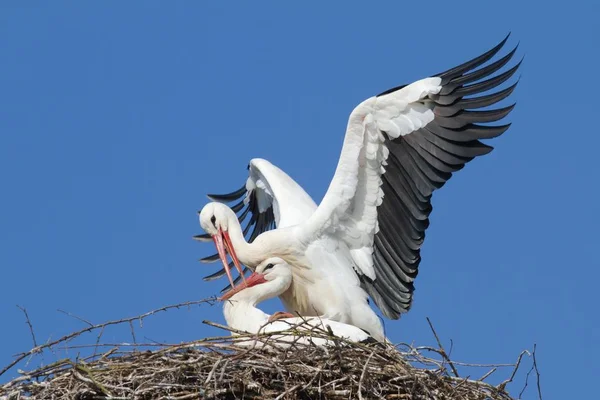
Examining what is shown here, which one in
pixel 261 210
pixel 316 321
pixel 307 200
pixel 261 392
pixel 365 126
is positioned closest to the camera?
pixel 261 392

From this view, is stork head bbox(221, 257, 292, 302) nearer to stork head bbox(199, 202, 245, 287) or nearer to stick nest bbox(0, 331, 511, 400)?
stork head bbox(199, 202, 245, 287)

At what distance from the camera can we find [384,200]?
37.7ft

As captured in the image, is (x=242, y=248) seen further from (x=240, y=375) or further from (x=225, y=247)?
(x=240, y=375)

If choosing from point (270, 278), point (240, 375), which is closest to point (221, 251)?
point (270, 278)

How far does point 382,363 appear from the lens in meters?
9.27

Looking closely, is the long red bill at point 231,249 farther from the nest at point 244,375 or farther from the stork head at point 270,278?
the nest at point 244,375

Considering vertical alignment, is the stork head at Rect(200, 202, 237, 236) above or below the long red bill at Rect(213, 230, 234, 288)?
above

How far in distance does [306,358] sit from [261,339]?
0.35 meters

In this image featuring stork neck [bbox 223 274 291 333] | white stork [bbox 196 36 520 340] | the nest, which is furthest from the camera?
white stork [bbox 196 36 520 340]

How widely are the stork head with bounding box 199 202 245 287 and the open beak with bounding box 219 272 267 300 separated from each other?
22.2 inches

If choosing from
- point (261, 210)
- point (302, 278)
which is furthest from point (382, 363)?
point (261, 210)

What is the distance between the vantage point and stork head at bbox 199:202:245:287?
38.4 feet

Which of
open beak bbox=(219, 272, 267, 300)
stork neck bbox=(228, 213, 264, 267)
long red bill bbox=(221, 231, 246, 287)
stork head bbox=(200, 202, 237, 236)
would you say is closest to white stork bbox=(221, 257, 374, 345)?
open beak bbox=(219, 272, 267, 300)

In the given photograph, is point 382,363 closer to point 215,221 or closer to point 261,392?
point 261,392
